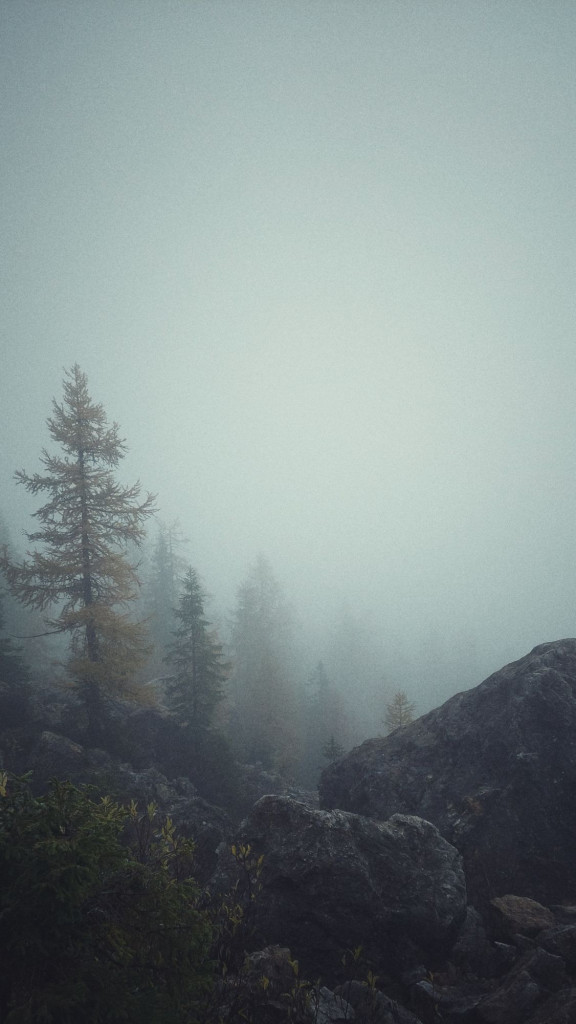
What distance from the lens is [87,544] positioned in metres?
15.1

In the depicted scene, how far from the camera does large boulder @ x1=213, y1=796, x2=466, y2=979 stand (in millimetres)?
6543

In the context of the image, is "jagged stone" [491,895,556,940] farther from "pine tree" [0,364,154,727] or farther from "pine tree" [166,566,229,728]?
"pine tree" [166,566,229,728]

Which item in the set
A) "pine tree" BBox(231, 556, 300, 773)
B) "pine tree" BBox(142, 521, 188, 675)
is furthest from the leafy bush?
"pine tree" BBox(142, 521, 188, 675)

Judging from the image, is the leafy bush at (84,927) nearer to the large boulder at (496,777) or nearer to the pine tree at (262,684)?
the large boulder at (496,777)

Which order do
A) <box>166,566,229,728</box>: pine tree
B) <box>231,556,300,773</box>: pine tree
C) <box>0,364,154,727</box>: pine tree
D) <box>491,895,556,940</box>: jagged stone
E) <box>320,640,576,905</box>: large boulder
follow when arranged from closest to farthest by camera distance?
1. <box>491,895,556,940</box>: jagged stone
2. <box>320,640,576,905</box>: large boulder
3. <box>0,364,154,727</box>: pine tree
4. <box>166,566,229,728</box>: pine tree
5. <box>231,556,300,773</box>: pine tree

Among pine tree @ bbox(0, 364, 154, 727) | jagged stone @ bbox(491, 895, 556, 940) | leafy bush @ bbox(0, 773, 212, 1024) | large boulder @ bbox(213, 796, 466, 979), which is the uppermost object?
pine tree @ bbox(0, 364, 154, 727)

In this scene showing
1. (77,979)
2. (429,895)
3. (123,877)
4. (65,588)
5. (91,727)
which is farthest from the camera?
(91,727)

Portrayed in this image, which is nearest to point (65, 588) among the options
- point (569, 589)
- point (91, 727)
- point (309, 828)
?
point (91, 727)

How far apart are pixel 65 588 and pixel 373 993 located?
14.1 meters

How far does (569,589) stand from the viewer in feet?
485

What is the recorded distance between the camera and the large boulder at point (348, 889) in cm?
654

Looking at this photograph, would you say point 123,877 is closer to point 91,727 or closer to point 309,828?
point 309,828

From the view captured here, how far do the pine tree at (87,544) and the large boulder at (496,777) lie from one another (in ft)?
30.0

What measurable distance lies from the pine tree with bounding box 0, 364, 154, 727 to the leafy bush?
12.0 metres
